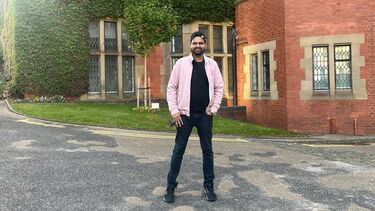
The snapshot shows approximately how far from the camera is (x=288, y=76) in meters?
14.5

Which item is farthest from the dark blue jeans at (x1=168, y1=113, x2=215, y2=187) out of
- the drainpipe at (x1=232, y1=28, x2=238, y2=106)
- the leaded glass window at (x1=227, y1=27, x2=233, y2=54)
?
the leaded glass window at (x1=227, y1=27, x2=233, y2=54)

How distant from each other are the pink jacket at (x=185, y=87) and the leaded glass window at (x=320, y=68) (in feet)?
34.5

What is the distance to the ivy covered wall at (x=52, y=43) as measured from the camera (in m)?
17.2

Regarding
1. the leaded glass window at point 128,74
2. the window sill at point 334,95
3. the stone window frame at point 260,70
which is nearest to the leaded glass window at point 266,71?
the stone window frame at point 260,70

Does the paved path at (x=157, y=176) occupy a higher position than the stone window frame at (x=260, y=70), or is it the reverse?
the stone window frame at (x=260, y=70)

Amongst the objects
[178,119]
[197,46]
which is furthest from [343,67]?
[178,119]

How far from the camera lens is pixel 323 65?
572 inches

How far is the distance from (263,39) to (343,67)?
320 centimetres

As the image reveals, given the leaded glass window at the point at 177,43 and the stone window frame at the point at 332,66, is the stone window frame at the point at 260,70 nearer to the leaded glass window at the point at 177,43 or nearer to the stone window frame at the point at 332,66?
the stone window frame at the point at 332,66

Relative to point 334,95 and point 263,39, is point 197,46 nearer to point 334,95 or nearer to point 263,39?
point 334,95

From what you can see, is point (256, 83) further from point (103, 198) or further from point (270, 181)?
point (103, 198)

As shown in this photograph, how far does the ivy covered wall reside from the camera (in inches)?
676

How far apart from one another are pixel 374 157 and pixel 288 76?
20.5 ft

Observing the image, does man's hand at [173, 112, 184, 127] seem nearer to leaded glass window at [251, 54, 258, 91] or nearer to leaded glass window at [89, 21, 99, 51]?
leaded glass window at [251, 54, 258, 91]
